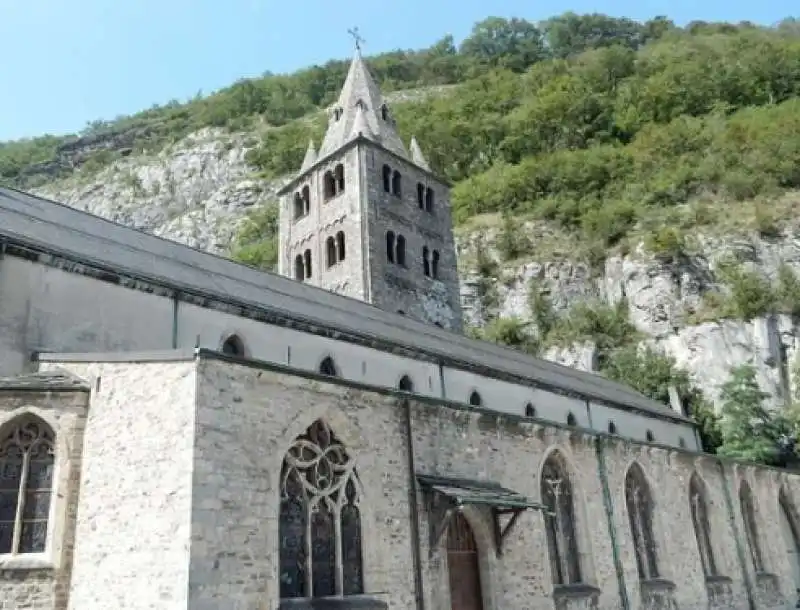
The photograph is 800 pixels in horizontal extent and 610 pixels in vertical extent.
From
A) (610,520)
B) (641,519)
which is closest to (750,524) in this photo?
(641,519)

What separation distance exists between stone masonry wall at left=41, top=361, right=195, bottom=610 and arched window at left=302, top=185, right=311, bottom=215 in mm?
23769

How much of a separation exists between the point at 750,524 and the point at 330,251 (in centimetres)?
1940

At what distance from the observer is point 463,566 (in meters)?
13.0

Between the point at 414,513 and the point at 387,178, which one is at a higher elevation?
the point at 387,178

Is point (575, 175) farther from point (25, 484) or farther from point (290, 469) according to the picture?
point (25, 484)

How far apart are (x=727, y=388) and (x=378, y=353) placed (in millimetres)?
21260

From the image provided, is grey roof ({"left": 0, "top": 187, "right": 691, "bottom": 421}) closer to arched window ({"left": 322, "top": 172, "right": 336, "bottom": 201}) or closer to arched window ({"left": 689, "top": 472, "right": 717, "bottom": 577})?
arched window ({"left": 689, "top": 472, "right": 717, "bottom": 577})

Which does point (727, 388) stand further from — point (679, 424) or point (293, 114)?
point (293, 114)

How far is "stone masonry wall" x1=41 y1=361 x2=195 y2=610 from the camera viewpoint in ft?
29.5

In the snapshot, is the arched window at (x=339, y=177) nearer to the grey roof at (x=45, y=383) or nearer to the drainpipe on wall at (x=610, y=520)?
the drainpipe on wall at (x=610, y=520)

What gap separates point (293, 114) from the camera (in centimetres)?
8794

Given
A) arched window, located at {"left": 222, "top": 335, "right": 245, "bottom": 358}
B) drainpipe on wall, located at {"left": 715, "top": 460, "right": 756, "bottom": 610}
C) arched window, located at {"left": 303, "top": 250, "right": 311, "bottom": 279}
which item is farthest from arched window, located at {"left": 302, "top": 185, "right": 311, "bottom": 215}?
drainpipe on wall, located at {"left": 715, "top": 460, "right": 756, "bottom": 610}

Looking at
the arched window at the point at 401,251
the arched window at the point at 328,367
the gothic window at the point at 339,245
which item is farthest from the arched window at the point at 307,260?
the arched window at the point at 328,367

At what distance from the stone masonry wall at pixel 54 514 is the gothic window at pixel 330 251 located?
21.2 m
